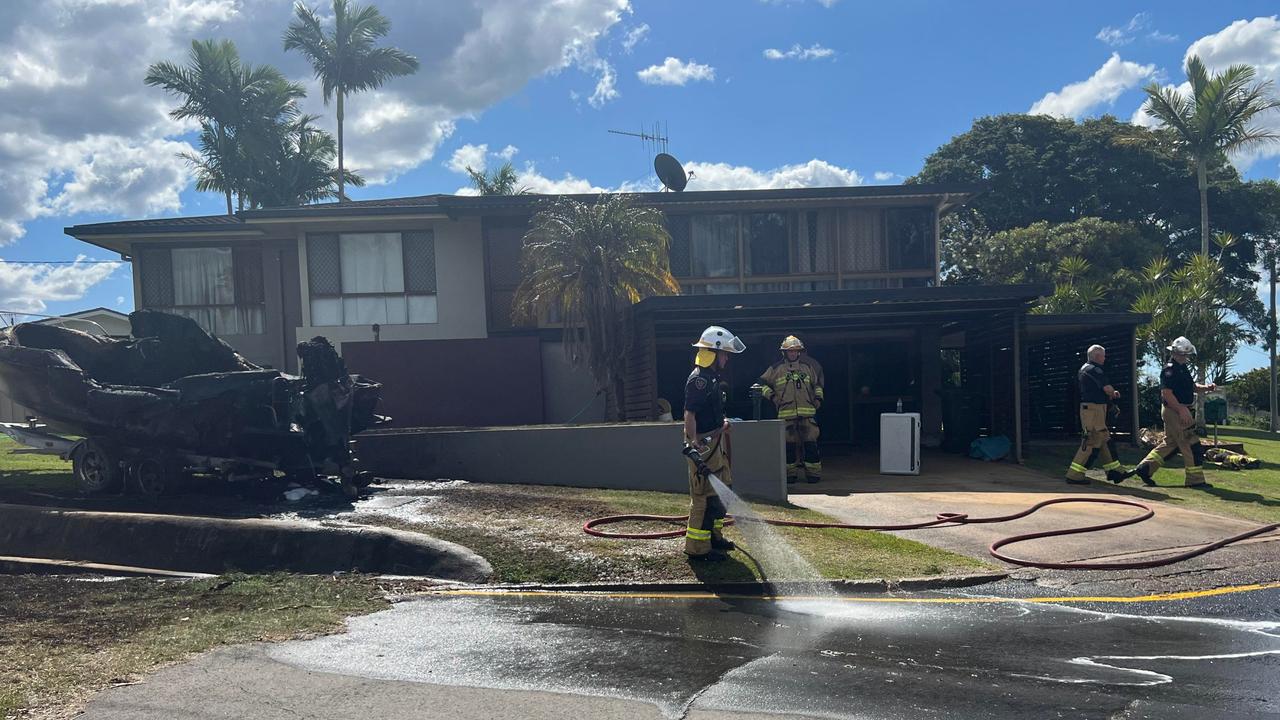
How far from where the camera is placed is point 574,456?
36.6 ft

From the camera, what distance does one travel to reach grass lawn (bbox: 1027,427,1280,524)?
10.2 meters

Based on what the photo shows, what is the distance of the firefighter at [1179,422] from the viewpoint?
11.5m

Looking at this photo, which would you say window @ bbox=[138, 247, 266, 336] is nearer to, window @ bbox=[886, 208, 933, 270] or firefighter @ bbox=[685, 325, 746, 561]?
window @ bbox=[886, 208, 933, 270]

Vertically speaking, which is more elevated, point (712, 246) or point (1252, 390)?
point (712, 246)

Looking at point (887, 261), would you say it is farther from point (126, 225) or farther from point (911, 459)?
point (126, 225)

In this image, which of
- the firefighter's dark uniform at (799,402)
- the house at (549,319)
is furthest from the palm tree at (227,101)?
the firefighter's dark uniform at (799,402)

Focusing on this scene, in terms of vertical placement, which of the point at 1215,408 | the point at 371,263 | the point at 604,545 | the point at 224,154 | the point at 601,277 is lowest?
the point at 604,545

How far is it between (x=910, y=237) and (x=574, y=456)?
34.5 ft

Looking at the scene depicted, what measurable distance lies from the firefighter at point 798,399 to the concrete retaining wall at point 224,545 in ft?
19.8

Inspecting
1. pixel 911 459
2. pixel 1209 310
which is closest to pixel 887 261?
pixel 911 459

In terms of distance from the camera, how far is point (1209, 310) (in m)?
20.3

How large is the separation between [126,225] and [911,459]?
1591 centimetres

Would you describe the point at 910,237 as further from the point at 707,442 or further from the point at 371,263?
the point at 707,442

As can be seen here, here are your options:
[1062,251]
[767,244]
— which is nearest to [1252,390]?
[1062,251]
